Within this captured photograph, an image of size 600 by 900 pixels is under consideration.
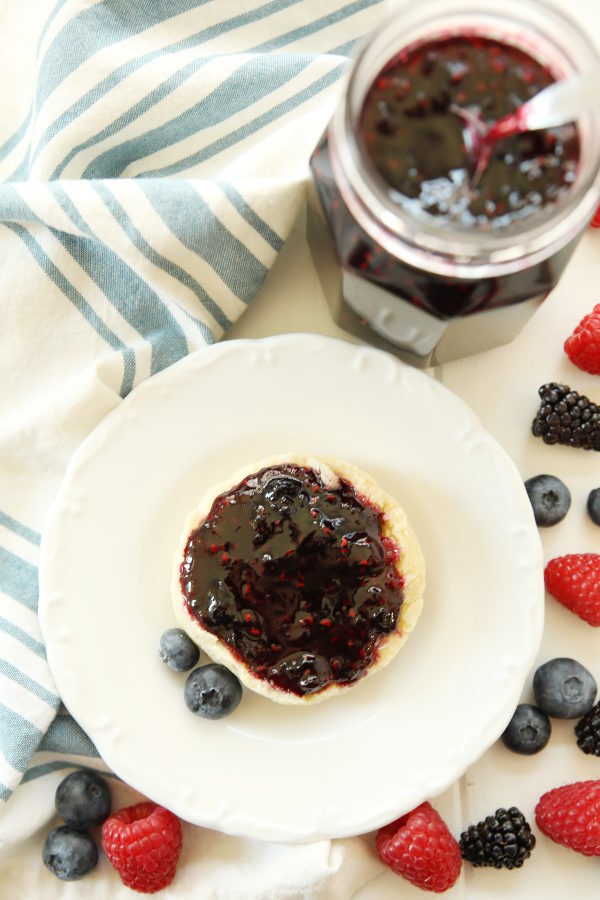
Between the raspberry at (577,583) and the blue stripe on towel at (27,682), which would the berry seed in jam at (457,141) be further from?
the blue stripe on towel at (27,682)

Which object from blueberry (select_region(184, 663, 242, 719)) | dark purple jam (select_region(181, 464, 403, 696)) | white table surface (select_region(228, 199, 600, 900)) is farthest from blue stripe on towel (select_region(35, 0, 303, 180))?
blueberry (select_region(184, 663, 242, 719))

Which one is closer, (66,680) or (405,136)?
(405,136)

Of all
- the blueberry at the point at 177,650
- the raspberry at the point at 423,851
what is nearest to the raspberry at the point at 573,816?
the raspberry at the point at 423,851

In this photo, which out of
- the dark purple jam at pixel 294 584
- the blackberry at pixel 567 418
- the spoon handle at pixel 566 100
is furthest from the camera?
the blackberry at pixel 567 418

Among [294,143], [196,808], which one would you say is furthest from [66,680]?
[294,143]

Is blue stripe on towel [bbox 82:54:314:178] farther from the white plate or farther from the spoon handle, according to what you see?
the spoon handle

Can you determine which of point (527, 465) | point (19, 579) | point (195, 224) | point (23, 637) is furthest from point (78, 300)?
point (527, 465)

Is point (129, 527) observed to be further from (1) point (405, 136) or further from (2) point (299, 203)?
(1) point (405, 136)
